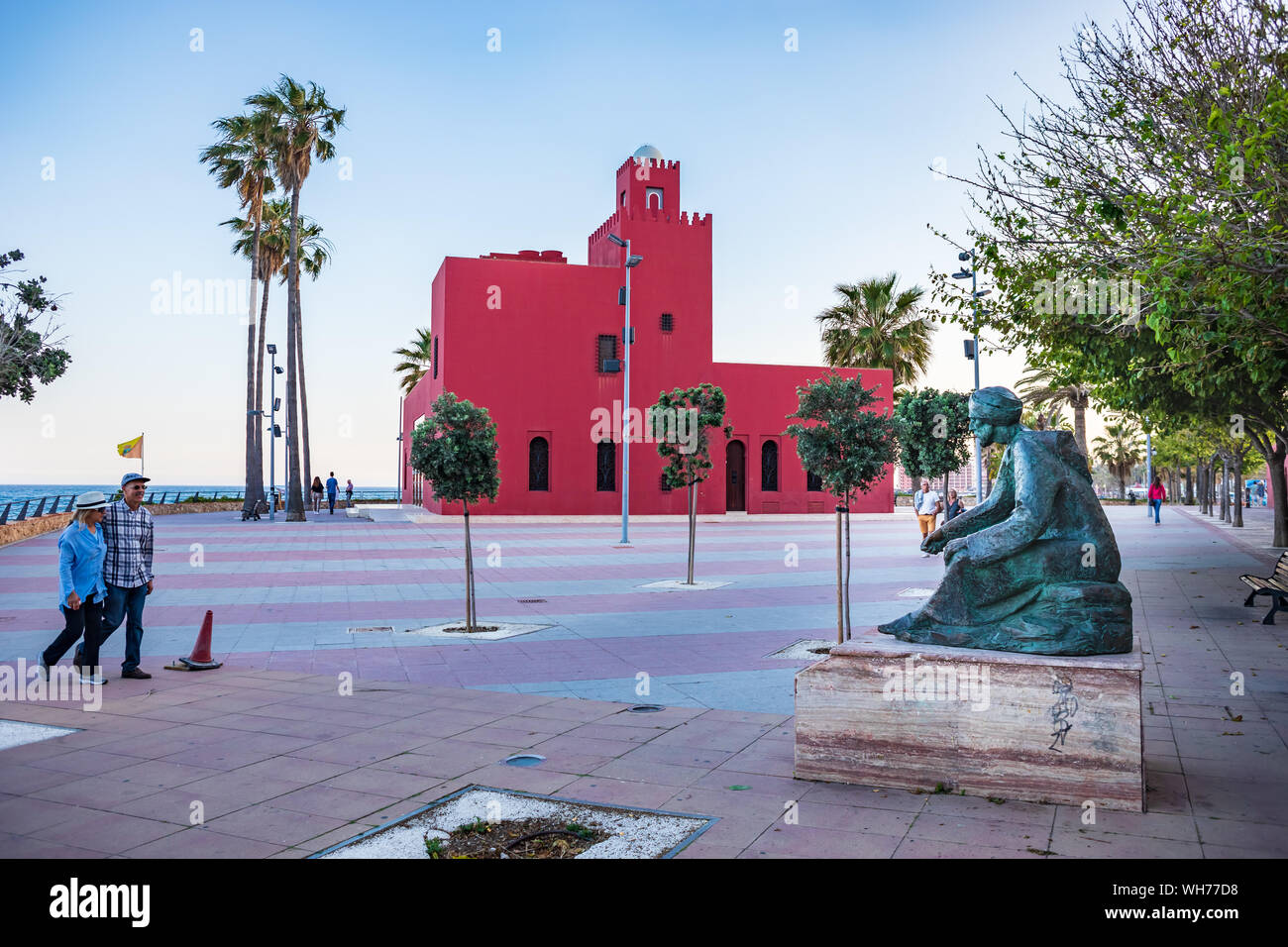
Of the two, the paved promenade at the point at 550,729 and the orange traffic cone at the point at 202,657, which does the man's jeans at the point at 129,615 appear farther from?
the orange traffic cone at the point at 202,657

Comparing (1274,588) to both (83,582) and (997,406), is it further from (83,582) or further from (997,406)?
(83,582)

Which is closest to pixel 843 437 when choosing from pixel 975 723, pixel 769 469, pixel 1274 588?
pixel 975 723

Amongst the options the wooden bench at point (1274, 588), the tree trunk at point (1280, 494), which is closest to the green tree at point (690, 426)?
the wooden bench at point (1274, 588)

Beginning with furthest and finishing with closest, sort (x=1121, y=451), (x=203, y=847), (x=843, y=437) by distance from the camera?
(x=1121, y=451)
(x=843, y=437)
(x=203, y=847)

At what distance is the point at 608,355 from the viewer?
38656mm

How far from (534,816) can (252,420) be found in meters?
Answer: 37.6

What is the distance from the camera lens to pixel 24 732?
249 inches

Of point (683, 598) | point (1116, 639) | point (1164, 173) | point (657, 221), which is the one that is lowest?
point (683, 598)

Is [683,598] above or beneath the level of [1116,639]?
beneath

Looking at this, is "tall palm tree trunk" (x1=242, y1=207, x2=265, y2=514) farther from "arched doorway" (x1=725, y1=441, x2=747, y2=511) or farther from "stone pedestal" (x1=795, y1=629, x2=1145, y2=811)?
"stone pedestal" (x1=795, y1=629, x2=1145, y2=811)

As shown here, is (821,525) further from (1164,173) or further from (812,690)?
(812,690)

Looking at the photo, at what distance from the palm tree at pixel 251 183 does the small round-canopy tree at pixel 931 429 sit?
30869mm
